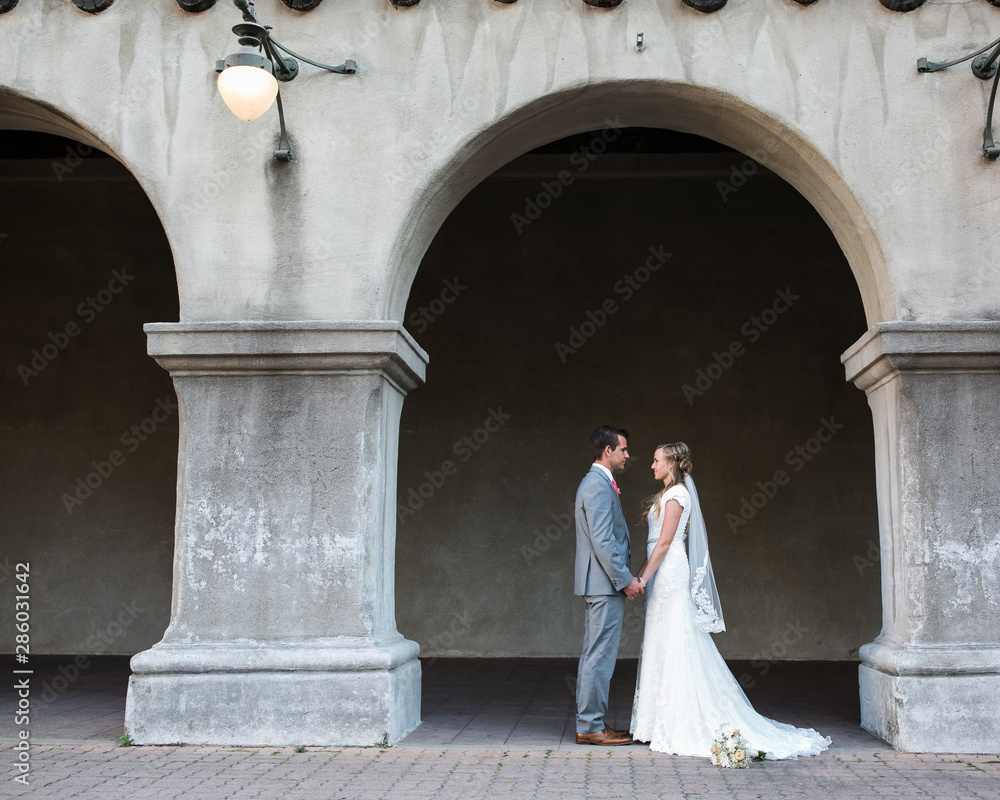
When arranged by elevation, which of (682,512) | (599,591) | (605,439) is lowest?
(599,591)

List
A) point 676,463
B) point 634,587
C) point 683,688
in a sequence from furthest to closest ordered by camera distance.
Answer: point 676,463, point 634,587, point 683,688

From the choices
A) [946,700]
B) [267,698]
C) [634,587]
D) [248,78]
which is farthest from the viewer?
[634,587]

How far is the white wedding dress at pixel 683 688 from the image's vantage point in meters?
5.15

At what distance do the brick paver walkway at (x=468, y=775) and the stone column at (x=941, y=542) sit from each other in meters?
0.25

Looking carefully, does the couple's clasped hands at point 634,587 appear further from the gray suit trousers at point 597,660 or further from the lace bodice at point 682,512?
the lace bodice at point 682,512

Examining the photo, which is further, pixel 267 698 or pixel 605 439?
pixel 605 439

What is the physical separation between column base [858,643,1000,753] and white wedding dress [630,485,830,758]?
46 centimetres

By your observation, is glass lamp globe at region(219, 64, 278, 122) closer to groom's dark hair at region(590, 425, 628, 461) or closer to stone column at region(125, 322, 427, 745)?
stone column at region(125, 322, 427, 745)

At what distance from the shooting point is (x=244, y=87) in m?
4.52

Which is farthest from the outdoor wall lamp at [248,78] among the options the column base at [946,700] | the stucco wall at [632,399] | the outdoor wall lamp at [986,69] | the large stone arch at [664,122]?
the stucco wall at [632,399]

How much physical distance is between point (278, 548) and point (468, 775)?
1.65m

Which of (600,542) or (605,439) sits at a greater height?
(605,439)

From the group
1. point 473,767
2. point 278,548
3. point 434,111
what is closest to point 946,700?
point 473,767

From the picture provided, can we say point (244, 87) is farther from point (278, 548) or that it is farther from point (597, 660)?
point (597, 660)
